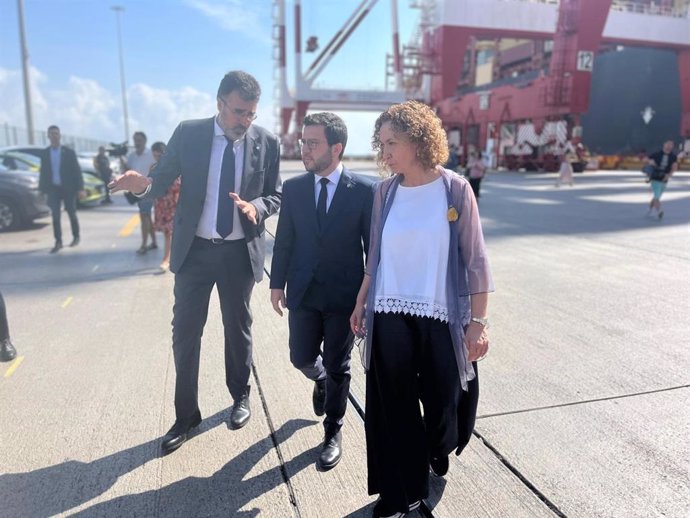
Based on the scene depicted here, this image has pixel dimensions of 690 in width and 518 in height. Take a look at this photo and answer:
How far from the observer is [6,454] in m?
2.81

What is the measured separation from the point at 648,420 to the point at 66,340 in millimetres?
4341

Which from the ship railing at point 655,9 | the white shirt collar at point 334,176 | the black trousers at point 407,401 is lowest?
the black trousers at point 407,401

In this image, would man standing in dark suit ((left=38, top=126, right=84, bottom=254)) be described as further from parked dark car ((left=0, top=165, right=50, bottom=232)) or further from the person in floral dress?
parked dark car ((left=0, top=165, right=50, bottom=232))

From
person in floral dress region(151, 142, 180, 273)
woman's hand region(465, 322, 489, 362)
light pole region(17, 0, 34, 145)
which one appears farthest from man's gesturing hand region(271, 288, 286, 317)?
light pole region(17, 0, 34, 145)

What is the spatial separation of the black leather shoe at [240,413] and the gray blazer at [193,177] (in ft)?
2.54

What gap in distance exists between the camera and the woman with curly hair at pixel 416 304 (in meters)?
2.18

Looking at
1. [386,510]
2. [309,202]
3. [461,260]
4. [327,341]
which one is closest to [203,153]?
[309,202]

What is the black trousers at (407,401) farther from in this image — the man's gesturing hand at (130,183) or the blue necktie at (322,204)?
the man's gesturing hand at (130,183)

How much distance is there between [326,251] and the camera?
2.66m

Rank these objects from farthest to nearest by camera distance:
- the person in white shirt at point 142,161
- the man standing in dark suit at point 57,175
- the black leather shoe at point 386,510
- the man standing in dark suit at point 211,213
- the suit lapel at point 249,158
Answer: the man standing in dark suit at point 57,175, the person in white shirt at point 142,161, the suit lapel at point 249,158, the man standing in dark suit at point 211,213, the black leather shoe at point 386,510

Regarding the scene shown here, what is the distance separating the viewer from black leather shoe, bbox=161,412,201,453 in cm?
286

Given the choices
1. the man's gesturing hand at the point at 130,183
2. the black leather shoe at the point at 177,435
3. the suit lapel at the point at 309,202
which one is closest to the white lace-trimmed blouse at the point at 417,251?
the suit lapel at the point at 309,202

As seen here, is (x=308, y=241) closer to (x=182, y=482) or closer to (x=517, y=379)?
(x=182, y=482)

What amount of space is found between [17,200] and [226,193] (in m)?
8.85
